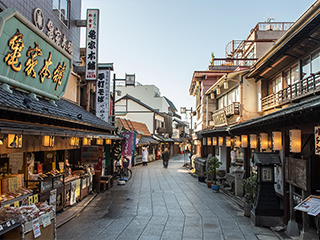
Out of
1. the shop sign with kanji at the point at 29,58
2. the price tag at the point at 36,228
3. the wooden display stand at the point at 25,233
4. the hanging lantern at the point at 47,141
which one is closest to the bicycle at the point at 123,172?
the shop sign with kanji at the point at 29,58

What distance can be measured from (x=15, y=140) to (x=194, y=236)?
20.6 feet

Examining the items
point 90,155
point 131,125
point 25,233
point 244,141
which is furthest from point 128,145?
point 131,125

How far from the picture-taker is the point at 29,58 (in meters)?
9.07

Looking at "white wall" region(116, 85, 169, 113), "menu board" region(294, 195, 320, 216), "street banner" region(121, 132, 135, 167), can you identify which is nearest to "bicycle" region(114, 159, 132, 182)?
"street banner" region(121, 132, 135, 167)

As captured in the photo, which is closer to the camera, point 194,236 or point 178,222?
point 194,236

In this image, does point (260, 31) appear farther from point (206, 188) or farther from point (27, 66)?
point (27, 66)

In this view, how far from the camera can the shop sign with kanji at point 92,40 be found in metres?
16.3

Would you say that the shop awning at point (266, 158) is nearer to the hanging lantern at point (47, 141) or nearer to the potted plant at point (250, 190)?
the potted plant at point (250, 190)

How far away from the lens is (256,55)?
69.4 feet

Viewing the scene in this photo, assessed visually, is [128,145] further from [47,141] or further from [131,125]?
[131,125]

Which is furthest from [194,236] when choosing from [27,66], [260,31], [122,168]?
[260,31]

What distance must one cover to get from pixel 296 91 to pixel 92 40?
486 inches

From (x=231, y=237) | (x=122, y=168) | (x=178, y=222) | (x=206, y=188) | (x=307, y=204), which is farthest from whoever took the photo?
(x=122, y=168)

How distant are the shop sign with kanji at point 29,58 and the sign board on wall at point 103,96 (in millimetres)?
6272
